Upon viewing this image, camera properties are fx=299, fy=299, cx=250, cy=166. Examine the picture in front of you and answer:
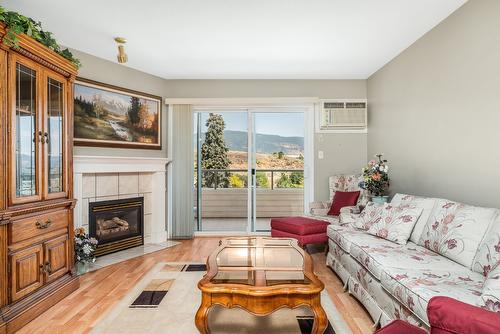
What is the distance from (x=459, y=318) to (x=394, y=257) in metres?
1.30

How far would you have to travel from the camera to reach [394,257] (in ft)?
7.03

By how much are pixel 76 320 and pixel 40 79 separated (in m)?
1.93

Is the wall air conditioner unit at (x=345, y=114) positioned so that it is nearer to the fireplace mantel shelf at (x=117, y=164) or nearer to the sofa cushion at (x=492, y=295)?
the fireplace mantel shelf at (x=117, y=164)

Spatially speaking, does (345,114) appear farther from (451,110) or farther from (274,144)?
(451,110)

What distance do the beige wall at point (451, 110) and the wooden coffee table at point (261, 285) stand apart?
63.7 inches

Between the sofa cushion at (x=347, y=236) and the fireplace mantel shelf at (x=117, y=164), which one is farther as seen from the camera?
the fireplace mantel shelf at (x=117, y=164)

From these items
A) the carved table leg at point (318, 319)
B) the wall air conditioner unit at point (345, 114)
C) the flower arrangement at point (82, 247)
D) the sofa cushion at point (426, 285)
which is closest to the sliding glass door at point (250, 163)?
the wall air conditioner unit at point (345, 114)

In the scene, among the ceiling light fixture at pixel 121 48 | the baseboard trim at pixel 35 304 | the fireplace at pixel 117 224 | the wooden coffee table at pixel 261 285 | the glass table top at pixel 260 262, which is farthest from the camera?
the fireplace at pixel 117 224

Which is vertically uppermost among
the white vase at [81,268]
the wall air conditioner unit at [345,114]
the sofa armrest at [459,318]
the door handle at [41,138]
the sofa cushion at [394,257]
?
the wall air conditioner unit at [345,114]

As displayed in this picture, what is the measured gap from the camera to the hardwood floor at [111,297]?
2176 millimetres

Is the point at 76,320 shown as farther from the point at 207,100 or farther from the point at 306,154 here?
the point at 306,154

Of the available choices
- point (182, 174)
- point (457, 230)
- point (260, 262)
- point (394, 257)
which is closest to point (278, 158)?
point (182, 174)

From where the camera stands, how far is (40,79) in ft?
8.04

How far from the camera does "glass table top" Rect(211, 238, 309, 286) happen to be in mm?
1896
